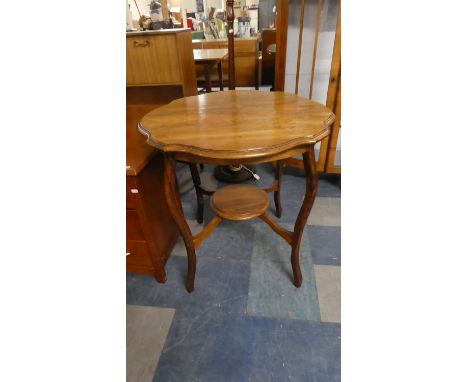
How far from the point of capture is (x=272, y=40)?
12.5 ft

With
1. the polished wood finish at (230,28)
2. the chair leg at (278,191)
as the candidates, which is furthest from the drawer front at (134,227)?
the polished wood finish at (230,28)

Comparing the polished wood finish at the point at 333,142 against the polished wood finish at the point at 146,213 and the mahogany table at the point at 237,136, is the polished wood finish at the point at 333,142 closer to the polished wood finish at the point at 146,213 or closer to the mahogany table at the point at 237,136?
the mahogany table at the point at 237,136

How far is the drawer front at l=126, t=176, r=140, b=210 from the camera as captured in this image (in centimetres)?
110

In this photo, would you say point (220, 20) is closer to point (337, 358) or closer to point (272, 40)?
point (272, 40)

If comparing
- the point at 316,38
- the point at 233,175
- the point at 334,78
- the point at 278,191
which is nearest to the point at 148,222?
the point at 278,191

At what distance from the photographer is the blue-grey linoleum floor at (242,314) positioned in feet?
3.29

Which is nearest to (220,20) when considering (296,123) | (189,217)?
(189,217)

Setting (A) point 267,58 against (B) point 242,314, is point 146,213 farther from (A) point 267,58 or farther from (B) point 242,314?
(A) point 267,58

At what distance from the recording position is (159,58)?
1.84m

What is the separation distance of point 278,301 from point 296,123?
2.52 ft

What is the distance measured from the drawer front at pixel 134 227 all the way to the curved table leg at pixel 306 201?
681 millimetres

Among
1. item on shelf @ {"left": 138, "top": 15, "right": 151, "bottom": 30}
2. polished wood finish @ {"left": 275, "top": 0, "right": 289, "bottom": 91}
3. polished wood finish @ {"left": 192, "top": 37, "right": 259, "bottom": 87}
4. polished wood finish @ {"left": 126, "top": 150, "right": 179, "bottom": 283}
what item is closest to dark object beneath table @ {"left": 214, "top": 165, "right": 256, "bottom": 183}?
polished wood finish @ {"left": 275, "top": 0, "right": 289, "bottom": 91}

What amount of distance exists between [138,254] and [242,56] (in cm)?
350

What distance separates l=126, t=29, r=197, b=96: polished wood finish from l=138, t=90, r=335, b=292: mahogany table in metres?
0.60
